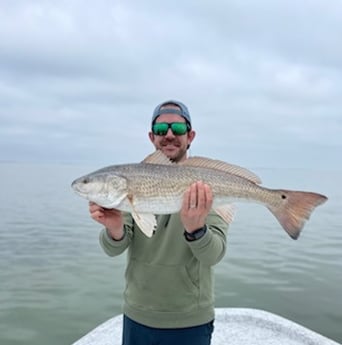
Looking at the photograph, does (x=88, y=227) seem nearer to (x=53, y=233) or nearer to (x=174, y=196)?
(x=53, y=233)

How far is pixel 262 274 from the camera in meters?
14.4

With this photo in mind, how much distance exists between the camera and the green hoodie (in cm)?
371

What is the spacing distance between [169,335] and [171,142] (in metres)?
1.66

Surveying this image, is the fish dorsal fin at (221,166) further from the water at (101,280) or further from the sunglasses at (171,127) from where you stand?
the water at (101,280)

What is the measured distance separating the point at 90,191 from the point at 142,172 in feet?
1.58

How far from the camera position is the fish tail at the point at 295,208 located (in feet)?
12.2

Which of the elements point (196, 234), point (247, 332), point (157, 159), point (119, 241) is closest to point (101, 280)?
point (247, 332)

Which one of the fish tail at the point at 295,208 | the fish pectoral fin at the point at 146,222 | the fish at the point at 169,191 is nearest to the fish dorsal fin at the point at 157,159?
the fish at the point at 169,191

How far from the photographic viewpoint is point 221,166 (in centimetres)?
390

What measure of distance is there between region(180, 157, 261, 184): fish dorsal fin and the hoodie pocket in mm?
865

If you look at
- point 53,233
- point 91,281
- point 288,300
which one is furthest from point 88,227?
point 288,300

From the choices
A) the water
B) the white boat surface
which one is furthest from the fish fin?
the water

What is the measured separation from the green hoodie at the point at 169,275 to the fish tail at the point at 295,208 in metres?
0.55

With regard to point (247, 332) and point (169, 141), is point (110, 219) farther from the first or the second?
point (247, 332)
